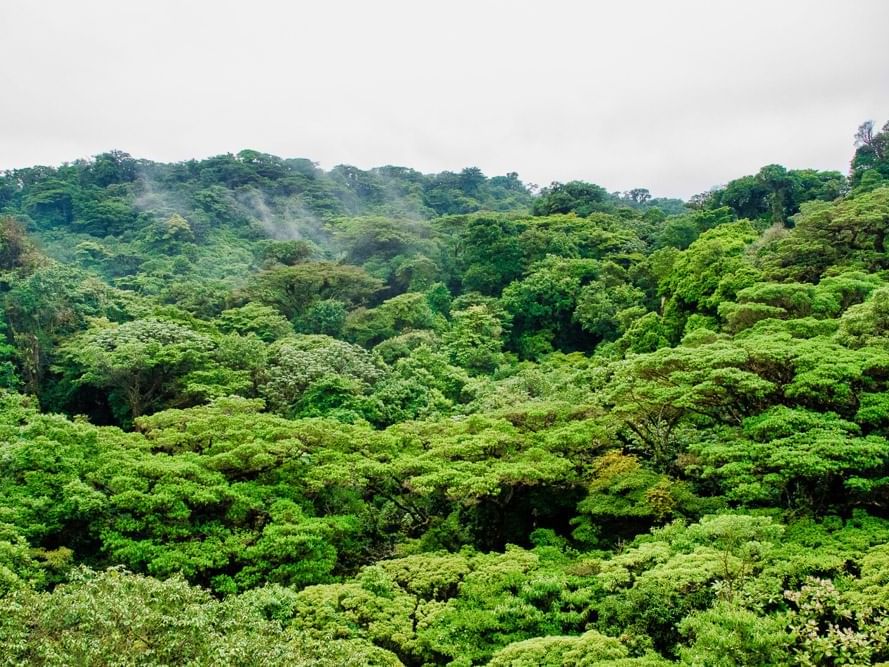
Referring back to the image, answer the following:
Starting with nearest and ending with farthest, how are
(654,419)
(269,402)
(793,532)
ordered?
(793,532) → (654,419) → (269,402)

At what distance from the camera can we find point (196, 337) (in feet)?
85.9

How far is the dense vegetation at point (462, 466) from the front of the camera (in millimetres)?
9281

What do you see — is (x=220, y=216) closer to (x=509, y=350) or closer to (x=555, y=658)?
(x=509, y=350)

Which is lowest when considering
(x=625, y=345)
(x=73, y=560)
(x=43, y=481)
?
(x=73, y=560)

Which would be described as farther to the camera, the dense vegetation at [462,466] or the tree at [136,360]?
the tree at [136,360]

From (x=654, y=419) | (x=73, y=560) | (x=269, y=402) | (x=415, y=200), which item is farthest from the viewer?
(x=415, y=200)

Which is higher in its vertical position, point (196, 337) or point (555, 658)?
point (196, 337)

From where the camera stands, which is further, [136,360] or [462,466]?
[136,360]

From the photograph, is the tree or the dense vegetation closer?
the dense vegetation

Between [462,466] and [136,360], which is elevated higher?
[136,360]

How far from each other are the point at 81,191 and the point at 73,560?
56.7m

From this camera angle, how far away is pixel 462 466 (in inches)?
614

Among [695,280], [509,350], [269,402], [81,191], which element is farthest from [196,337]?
[81,191]

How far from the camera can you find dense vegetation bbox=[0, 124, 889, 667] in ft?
30.5
